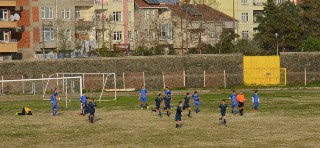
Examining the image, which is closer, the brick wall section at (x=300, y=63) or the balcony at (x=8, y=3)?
→ the brick wall section at (x=300, y=63)

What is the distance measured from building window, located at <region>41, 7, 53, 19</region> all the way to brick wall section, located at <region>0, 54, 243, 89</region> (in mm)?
18865

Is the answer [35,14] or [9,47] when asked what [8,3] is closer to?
[9,47]

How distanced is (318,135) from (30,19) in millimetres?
71536

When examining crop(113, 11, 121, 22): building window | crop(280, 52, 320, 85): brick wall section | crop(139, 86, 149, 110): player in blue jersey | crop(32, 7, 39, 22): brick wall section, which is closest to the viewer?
crop(139, 86, 149, 110): player in blue jersey

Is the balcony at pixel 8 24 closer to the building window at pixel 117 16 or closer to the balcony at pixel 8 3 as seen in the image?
the balcony at pixel 8 3

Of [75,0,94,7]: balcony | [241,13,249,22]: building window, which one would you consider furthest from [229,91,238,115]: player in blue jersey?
[241,13,249,22]: building window

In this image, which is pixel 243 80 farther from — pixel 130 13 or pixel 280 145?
pixel 280 145

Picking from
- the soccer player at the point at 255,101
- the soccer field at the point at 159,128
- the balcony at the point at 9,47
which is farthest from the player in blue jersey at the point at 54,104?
the balcony at the point at 9,47

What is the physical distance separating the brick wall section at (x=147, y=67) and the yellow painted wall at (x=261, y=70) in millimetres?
1048

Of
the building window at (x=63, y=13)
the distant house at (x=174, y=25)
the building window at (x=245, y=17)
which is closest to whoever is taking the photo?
the building window at (x=63, y=13)

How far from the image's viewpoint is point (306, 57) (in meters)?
106

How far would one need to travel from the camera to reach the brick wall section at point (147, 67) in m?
100

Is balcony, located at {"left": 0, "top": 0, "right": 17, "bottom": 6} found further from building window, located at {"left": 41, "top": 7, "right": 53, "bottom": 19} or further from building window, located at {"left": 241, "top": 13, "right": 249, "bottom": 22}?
building window, located at {"left": 241, "top": 13, "right": 249, "bottom": 22}

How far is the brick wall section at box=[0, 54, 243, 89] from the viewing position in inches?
3957
